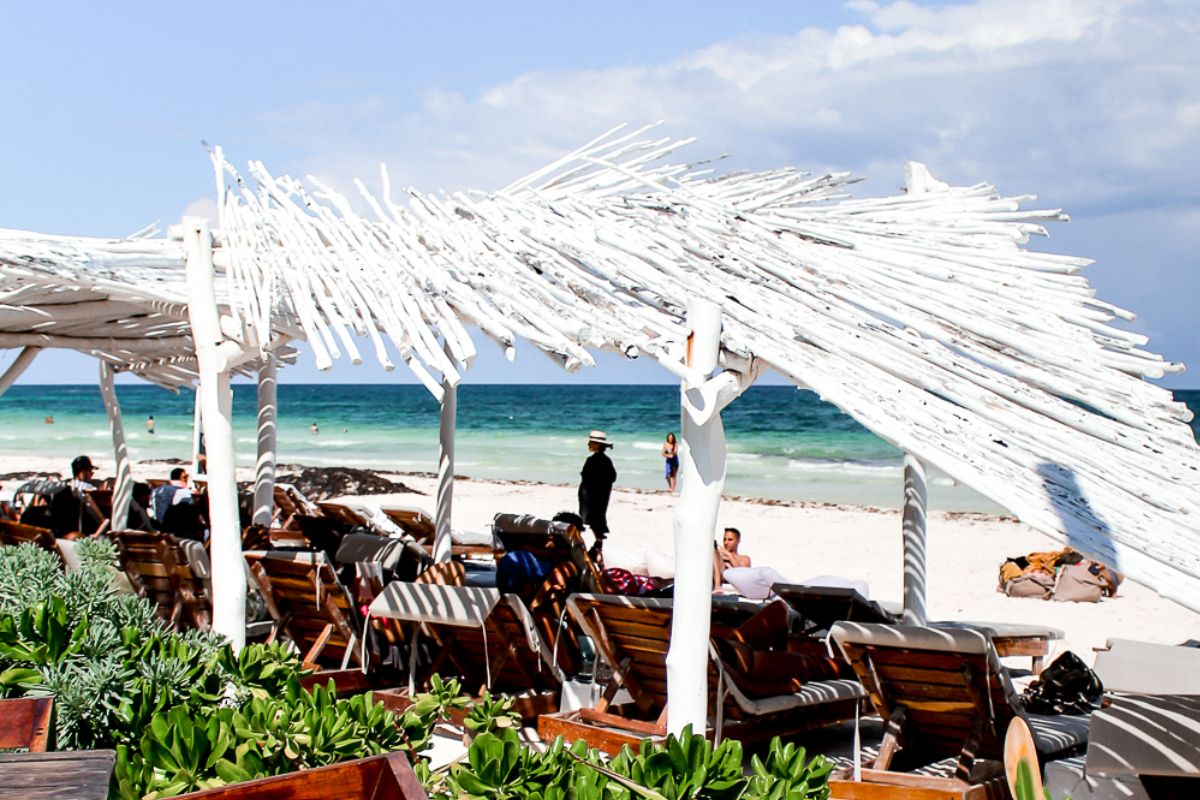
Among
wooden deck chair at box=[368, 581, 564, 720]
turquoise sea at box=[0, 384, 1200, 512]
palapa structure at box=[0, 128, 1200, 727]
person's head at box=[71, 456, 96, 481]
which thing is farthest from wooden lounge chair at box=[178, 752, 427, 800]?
turquoise sea at box=[0, 384, 1200, 512]

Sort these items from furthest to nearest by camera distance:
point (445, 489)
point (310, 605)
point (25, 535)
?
point (25, 535), point (445, 489), point (310, 605)

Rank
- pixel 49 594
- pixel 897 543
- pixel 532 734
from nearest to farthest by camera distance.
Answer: pixel 49 594, pixel 532 734, pixel 897 543

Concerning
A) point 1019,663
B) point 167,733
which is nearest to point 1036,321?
point 167,733

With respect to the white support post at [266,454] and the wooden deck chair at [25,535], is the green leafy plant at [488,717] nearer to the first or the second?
the wooden deck chair at [25,535]

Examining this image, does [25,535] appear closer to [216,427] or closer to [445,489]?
[445,489]

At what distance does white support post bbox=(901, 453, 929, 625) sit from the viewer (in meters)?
6.03

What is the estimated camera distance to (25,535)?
8008mm

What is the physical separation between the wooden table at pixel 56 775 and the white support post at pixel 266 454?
7.61 metres

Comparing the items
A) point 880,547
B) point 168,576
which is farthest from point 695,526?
point 880,547

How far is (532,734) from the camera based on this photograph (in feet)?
17.6

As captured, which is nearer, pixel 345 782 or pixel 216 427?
pixel 345 782

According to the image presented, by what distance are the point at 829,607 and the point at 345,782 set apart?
15.2 ft

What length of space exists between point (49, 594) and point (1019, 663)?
6.00 meters

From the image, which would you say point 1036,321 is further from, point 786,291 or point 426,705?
point 426,705
